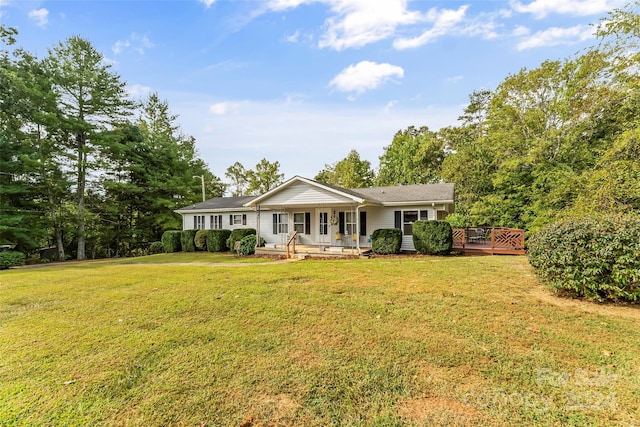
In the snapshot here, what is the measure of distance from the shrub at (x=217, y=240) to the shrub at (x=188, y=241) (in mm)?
1658

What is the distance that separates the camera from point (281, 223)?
17344 millimetres

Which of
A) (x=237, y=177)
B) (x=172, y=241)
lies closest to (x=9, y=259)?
(x=172, y=241)

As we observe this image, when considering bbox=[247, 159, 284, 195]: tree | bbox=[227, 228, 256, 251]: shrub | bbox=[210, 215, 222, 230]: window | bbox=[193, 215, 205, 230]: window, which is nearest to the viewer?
bbox=[227, 228, 256, 251]: shrub

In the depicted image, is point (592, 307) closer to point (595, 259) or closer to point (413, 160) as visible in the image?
point (595, 259)

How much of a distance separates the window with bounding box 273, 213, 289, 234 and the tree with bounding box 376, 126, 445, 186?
65.6 ft

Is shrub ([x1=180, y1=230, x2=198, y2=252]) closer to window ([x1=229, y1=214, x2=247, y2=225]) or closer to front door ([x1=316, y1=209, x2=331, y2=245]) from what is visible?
window ([x1=229, y1=214, x2=247, y2=225])

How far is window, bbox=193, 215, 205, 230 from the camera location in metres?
20.6

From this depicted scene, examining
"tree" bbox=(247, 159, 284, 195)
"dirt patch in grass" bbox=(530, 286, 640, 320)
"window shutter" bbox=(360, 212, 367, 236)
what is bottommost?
"dirt patch in grass" bbox=(530, 286, 640, 320)

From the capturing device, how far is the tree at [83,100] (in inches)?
756

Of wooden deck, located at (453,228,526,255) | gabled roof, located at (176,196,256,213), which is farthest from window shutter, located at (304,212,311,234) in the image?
wooden deck, located at (453,228,526,255)

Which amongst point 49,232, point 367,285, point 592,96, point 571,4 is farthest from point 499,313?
point 49,232

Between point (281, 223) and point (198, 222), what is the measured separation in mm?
7536

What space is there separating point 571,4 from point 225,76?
51.4 ft

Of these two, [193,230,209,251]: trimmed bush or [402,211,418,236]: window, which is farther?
[193,230,209,251]: trimmed bush
